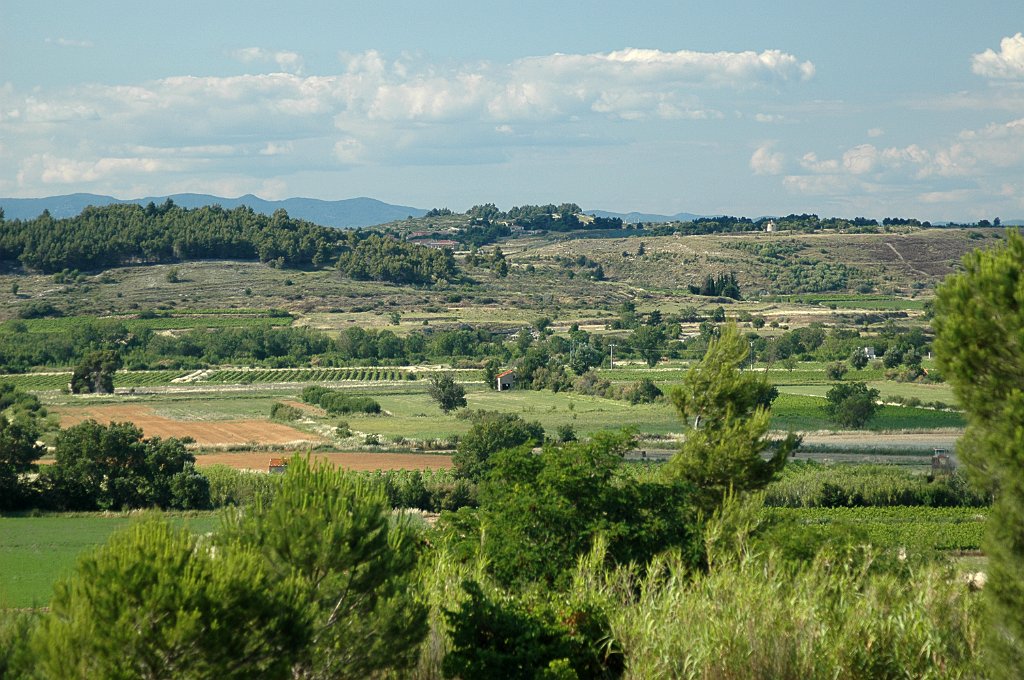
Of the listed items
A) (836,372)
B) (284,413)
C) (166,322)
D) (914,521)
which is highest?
(166,322)

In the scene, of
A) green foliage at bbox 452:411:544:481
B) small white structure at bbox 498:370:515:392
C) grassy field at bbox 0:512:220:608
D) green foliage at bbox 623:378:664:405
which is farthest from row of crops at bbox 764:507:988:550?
small white structure at bbox 498:370:515:392

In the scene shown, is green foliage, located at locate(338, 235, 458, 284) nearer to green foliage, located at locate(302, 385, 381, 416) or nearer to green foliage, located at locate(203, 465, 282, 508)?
green foliage, located at locate(302, 385, 381, 416)

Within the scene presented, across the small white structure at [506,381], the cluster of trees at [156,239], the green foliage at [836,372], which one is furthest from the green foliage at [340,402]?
the cluster of trees at [156,239]

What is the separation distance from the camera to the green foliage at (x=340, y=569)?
11.4 metres

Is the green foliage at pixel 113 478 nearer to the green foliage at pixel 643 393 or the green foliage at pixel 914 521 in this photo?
the green foliage at pixel 914 521

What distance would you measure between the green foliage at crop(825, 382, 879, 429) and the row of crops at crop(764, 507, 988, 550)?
69.8 feet

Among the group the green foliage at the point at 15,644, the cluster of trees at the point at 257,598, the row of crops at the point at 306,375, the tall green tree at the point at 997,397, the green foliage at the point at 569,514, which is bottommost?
the row of crops at the point at 306,375

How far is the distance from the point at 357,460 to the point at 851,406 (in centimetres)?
2506

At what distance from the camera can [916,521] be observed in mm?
33344

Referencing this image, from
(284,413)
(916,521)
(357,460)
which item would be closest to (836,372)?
(284,413)

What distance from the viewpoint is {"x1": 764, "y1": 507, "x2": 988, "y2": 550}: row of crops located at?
29484mm

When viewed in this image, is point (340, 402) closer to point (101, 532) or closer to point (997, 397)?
point (101, 532)

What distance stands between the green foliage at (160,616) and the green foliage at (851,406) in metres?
50.1

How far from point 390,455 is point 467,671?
36.7m
